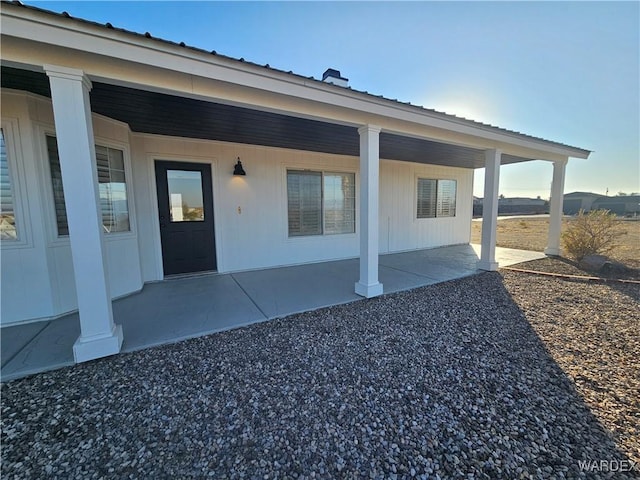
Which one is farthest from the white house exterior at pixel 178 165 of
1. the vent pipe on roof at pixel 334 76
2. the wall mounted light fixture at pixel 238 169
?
the vent pipe on roof at pixel 334 76

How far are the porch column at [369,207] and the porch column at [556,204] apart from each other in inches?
230

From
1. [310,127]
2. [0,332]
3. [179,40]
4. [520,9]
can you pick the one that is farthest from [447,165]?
[0,332]

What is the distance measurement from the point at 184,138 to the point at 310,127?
236 cm

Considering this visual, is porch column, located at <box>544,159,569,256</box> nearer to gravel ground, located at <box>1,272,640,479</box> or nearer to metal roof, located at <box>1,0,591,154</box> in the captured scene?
metal roof, located at <box>1,0,591,154</box>

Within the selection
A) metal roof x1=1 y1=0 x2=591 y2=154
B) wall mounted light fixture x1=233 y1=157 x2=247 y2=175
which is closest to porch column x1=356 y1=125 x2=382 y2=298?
metal roof x1=1 y1=0 x2=591 y2=154

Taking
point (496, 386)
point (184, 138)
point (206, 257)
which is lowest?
point (496, 386)

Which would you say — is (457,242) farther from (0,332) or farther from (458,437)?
(0,332)

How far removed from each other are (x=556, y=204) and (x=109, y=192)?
953cm

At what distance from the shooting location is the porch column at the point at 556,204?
6551 mm

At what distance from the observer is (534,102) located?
7.10 meters

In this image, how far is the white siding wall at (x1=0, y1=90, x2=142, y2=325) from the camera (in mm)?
2904

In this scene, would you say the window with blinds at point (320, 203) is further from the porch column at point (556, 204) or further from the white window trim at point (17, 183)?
the porch column at point (556, 204)

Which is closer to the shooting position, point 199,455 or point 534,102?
point 199,455

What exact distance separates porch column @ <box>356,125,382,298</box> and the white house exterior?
2 centimetres
